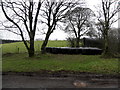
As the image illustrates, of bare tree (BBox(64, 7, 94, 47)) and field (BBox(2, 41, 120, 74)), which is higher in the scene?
bare tree (BBox(64, 7, 94, 47))

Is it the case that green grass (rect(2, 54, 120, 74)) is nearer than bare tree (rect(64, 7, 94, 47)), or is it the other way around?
green grass (rect(2, 54, 120, 74))

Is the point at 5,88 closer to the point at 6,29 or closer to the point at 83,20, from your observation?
the point at 6,29

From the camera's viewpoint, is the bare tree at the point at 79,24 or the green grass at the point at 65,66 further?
the bare tree at the point at 79,24

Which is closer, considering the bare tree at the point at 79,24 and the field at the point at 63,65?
the field at the point at 63,65

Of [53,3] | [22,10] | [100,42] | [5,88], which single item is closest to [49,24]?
[53,3]

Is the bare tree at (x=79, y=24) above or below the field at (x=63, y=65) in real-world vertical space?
above

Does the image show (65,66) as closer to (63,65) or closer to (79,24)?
(63,65)

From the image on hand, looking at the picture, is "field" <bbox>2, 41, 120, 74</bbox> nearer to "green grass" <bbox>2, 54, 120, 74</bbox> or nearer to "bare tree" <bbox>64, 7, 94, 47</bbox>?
"green grass" <bbox>2, 54, 120, 74</bbox>

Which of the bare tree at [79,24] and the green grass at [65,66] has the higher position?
the bare tree at [79,24]

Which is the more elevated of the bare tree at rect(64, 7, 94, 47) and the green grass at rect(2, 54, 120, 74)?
the bare tree at rect(64, 7, 94, 47)

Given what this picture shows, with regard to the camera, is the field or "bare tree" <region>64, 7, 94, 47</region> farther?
"bare tree" <region>64, 7, 94, 47</region>

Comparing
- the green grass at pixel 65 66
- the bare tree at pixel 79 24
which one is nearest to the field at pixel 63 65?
the green grass at pixel 65 66

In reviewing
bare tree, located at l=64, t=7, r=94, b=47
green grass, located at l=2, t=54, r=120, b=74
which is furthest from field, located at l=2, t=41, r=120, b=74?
bare tree, located at l=64, t=7, r=94, b=47

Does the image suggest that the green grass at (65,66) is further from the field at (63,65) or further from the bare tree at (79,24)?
the bare tree at (79,24)
